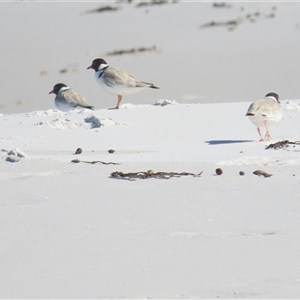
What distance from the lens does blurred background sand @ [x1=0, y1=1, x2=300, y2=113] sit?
573 inches

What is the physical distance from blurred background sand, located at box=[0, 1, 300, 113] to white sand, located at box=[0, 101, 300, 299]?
18.4ft

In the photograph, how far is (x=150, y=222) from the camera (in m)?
5.25

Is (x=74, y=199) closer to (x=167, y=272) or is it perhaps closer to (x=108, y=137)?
(x=167, y=272)

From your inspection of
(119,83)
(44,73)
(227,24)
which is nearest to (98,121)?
(119,83)

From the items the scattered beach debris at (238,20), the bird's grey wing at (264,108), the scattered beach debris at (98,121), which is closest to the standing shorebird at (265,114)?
the bird's grey wing at (264,108)

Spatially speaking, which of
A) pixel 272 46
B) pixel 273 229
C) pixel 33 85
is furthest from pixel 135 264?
pixel 272 46

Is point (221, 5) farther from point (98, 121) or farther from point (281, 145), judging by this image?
point (281, 145)

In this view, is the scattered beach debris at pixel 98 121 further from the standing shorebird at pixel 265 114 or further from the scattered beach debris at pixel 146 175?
the scattered beach debris at pixel 146 175

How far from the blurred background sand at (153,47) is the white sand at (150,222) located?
5598 mm

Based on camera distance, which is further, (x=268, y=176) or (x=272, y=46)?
(x=272, y=46)

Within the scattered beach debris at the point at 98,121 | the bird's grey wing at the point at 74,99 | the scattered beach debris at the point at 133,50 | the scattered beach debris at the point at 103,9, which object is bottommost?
the scattered beach debris at the point at 98,121

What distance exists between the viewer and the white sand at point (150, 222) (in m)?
4.21

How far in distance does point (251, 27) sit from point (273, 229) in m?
14.2

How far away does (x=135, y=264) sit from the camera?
4.47 metres
